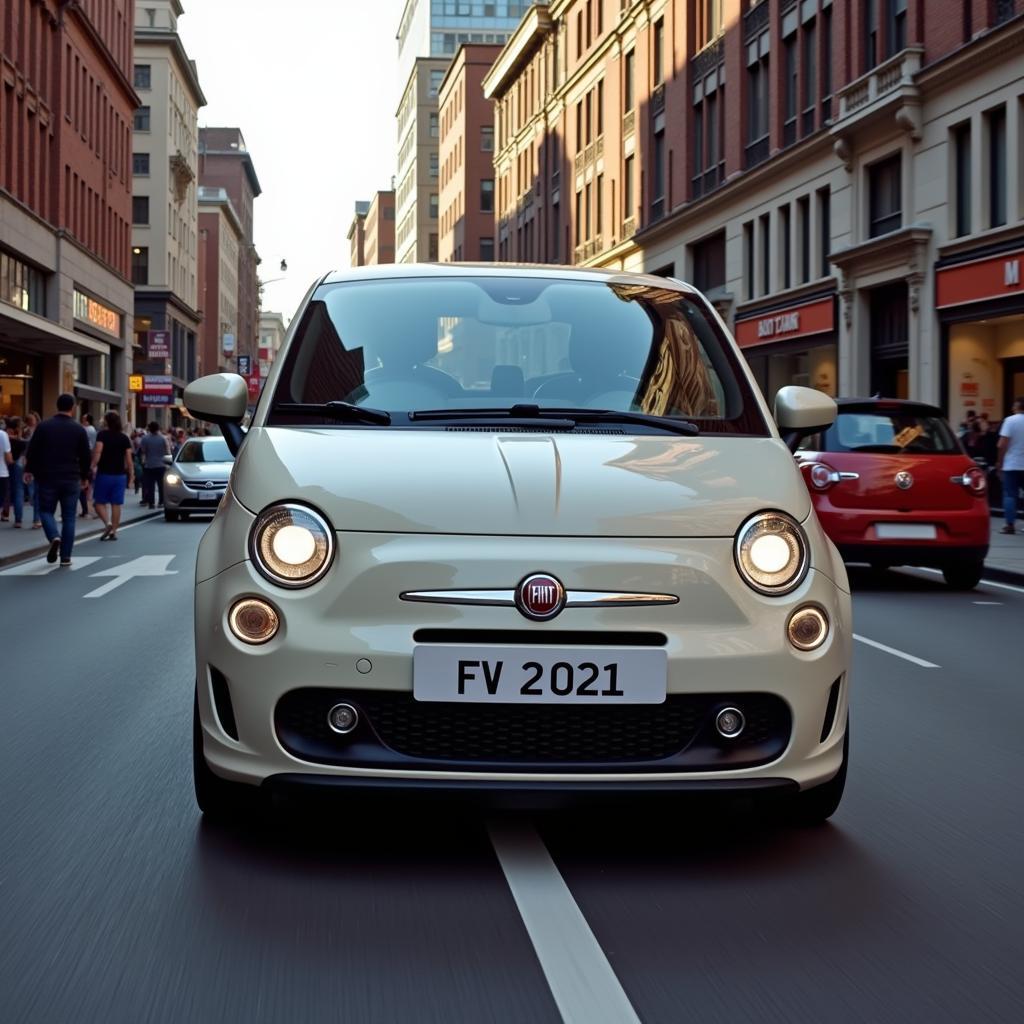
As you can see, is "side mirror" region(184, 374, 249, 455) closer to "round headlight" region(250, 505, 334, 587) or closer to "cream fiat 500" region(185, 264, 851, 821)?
"cream fiat 500" region(185, 264, 851, 821)

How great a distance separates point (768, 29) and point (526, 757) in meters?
34.0

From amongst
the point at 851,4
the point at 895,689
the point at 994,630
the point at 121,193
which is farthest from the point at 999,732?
the point at 121,193

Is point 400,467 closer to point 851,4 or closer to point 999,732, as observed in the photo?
point 999,732

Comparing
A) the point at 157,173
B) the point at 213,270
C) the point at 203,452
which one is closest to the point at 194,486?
the point at 203,452

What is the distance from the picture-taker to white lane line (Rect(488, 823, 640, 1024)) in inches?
121

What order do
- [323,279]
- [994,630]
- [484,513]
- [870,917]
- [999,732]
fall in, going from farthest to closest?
1. [994,630]
2. [999,732]
3. [323,279]
4. [484,513]
5. [870,917]

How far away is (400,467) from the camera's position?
423 centimetres

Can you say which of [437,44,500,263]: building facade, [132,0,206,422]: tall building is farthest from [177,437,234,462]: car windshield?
[437,44,500,263]: building facade

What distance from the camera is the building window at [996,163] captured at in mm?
24656

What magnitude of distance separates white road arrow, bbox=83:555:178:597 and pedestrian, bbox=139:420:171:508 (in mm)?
12103

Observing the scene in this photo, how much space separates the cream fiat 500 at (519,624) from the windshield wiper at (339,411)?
0.25 meters

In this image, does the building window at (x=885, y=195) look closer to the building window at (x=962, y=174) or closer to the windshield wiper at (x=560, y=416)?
the building window at (x=962, y=174)

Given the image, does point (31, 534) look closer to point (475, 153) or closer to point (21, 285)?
point (21, 285)

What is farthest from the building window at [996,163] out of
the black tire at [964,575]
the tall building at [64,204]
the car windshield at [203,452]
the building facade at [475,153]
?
the building facade at [475,153]
